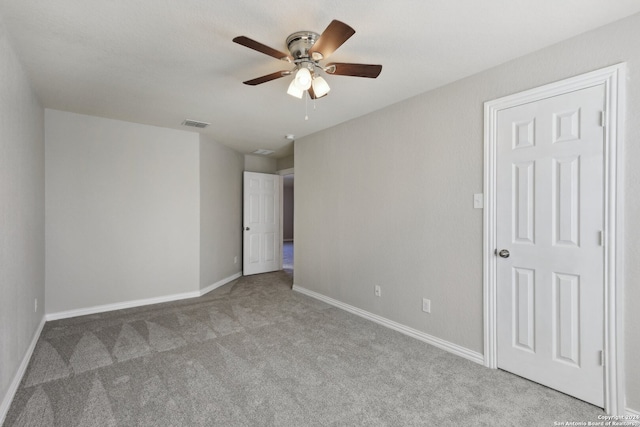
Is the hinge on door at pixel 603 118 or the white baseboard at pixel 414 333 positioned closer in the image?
the hinge on door at pixel 603 118

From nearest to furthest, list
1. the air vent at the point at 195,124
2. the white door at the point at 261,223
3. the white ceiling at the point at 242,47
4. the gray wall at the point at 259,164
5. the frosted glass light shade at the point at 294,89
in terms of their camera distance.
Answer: the white ceiling at the point at 242,47 → the frosted glass light shade at the point at 294,89 → the air vent at the point at 195,124 → the white door at the point at 261,223 → the gray wall at the point at 259,164

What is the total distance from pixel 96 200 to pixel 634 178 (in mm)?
4996

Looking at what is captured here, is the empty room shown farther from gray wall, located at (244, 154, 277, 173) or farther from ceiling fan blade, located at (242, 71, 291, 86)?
gray wall, located at (244, 154, 277, 173)

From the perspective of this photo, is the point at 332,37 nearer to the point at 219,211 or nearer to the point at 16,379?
the point at 16,379

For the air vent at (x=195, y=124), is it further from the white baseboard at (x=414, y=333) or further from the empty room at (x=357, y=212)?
A: the white baseboard at (x=414, y=333)

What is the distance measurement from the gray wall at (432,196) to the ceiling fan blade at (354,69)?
1117 mm

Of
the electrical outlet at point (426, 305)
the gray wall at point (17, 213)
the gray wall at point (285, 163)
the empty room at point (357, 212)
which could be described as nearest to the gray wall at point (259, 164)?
the gray wall at point (285, 163)

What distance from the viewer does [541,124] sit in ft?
7.00

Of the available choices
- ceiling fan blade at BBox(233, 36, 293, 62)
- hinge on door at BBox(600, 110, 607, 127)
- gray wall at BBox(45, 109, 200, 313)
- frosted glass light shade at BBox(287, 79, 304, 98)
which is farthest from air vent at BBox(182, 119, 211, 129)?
hinge on door at BBox(600, 110, 607, 127)

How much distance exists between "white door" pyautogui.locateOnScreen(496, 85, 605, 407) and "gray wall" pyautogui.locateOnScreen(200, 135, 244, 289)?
12.6ft

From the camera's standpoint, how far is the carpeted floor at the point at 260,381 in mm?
1812

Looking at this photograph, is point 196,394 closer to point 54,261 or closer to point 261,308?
point 261,308

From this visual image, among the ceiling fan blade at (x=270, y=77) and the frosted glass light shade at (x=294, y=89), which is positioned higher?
the ceiling fan blade at (x=270, y=77)

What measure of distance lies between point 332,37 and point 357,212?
2243mm
